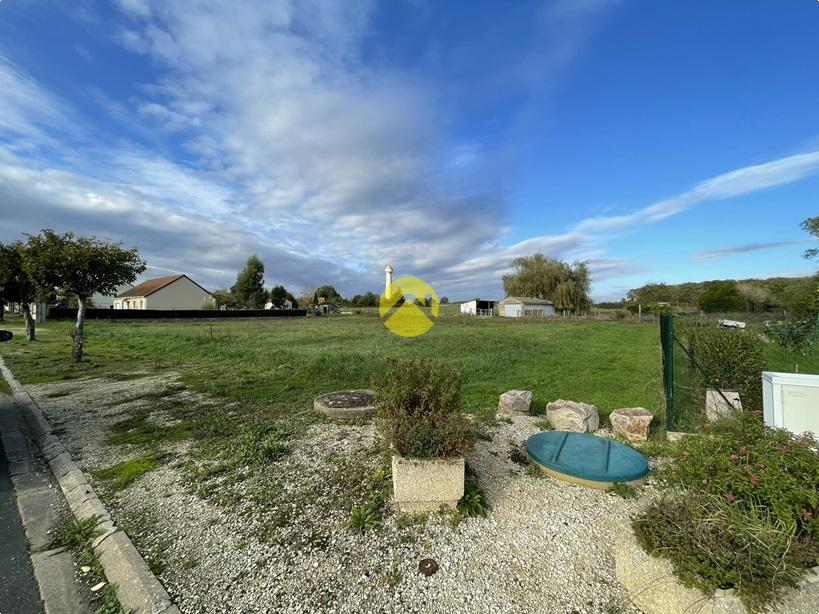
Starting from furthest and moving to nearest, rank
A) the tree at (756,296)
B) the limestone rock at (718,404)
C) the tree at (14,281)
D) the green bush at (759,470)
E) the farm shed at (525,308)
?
the farm shed at (525,308), the tree at (756,296), the tree at (14,281), the limestone rock at (718,404), the green bush at (759,470)

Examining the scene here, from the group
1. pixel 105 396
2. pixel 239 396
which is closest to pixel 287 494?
pixel 239 396

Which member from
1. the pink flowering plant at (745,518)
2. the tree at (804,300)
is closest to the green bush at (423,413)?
the pink flowering plant at (745,518)

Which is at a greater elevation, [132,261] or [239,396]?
[132,261]

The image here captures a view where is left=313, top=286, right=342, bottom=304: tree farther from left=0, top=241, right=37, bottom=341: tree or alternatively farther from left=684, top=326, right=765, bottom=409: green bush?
left=684, top=326, right=765, bottom=409: green bush

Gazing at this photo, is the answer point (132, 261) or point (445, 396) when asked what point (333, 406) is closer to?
point (445, 396)

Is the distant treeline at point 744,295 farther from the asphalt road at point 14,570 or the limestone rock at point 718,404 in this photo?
the asphalt road at point 14,570

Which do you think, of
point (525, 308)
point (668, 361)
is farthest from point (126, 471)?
point (525, 308)

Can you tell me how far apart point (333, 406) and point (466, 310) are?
51836mm

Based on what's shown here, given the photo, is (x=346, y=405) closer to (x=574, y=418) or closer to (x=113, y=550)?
(x=113, y=550)

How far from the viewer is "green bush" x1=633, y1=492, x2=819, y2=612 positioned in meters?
1.62

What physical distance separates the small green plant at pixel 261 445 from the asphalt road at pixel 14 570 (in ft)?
5.49

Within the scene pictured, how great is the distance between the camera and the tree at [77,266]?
974 centimetres

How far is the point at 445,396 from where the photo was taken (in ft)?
10.3

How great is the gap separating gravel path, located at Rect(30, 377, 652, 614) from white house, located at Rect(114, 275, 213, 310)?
5368 cm
